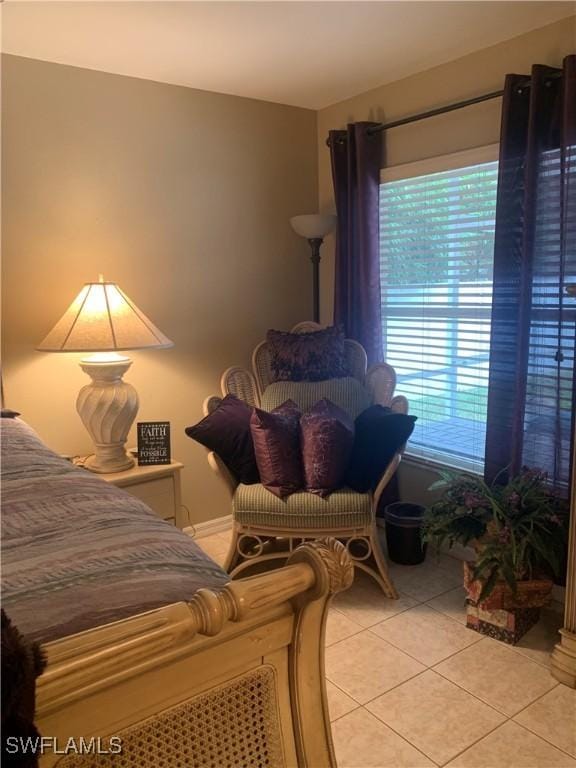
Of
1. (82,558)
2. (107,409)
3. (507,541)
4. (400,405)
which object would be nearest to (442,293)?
(400,405)

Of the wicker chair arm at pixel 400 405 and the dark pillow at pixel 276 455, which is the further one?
the wicker chair arm at pixel 400 405

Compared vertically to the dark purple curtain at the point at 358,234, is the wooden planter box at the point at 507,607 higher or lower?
lower

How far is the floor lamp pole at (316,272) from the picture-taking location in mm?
3455

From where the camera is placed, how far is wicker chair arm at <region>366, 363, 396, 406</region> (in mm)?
3021

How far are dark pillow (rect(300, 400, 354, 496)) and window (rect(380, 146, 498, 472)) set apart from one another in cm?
69

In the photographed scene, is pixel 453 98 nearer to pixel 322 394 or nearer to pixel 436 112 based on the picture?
pixel 436 112

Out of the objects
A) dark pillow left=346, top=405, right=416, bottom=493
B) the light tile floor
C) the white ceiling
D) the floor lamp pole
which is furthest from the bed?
the floor lamp pole

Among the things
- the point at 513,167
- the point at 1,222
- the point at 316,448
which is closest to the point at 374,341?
the point at 316,448

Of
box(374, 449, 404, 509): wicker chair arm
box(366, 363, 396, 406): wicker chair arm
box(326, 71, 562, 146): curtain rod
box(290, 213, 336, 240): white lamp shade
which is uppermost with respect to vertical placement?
box(326, 71, 562, 146): curtain rod

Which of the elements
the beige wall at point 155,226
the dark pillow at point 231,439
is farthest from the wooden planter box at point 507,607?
the beige wall at point 155,226

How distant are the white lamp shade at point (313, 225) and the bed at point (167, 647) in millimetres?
2344

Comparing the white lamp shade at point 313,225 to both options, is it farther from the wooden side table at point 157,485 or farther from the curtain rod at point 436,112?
the wooden side table at point 157,485

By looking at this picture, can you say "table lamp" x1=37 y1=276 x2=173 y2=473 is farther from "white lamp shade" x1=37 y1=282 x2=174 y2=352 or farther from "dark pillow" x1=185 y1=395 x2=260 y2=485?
"dark pillow" x1=185 y1=395 x2=260 y2=485

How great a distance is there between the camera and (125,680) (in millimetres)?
839
